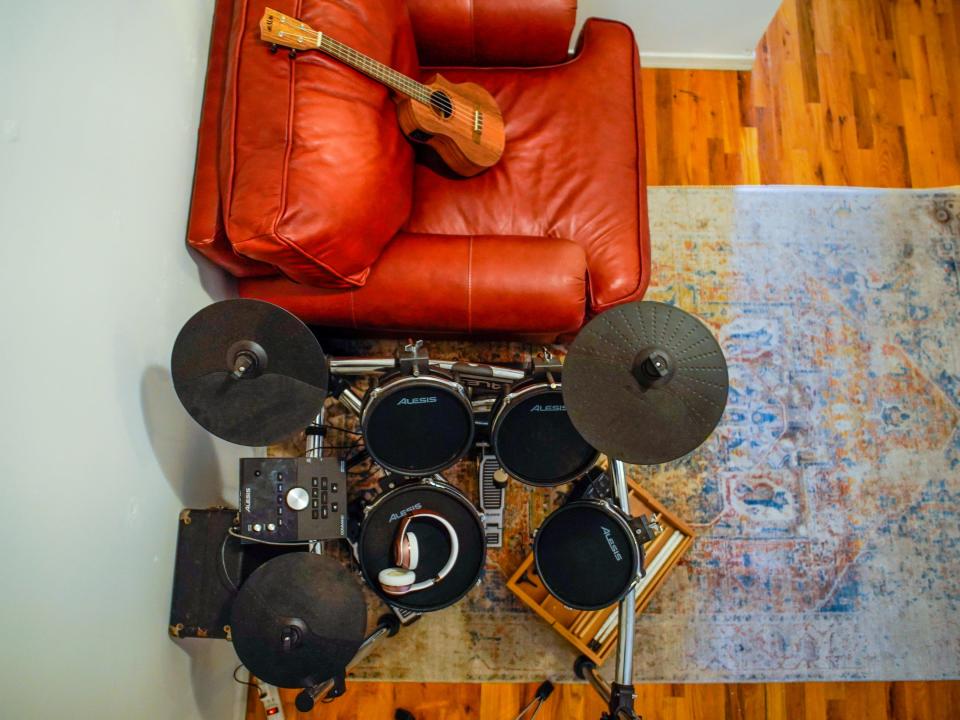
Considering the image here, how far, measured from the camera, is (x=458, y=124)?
1.56 meters

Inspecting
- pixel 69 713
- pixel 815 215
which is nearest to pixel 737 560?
pixel 815 215

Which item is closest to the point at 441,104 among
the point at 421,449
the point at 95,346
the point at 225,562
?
the point at 421,449

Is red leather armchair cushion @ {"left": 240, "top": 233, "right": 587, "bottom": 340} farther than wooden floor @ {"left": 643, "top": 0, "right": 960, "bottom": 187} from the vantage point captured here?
No

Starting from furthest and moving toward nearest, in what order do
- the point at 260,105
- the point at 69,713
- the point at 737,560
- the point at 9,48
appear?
the point at 737,560, the point at 260,105, the point at 69,713, the point at 9,48

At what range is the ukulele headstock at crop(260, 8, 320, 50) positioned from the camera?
127cm

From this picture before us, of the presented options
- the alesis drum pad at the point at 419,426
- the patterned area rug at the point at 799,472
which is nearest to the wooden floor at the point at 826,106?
the patterned area rug at the point at 799,472

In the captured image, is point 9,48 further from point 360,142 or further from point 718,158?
point 718,158

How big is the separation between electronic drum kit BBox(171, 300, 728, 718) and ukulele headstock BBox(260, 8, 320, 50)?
0.56m

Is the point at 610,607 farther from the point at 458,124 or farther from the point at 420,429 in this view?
the point at 458,124

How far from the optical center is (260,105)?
1.32m

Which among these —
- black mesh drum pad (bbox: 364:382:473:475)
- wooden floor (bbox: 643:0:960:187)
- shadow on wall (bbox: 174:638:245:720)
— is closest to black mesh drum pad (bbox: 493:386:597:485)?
black mesh drum pad (bbox: 364:382:473:475)

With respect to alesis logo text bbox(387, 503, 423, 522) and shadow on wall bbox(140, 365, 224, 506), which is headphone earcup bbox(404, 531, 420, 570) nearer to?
alesis logo text bbox(387, 503, 423, 522)

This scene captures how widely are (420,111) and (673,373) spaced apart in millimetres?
869

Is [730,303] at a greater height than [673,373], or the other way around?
[730,303]
